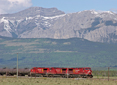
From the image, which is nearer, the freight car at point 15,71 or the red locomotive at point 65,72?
the red locomotive at point 65,72

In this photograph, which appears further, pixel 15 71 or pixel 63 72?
pixel 15 71

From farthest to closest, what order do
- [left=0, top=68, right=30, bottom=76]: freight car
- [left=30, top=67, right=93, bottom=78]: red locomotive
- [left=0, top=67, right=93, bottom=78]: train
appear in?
[left=0, top=68, right=30, bottom=76]: freight car
[left=0, top=67, right=93, bottom=78]: train
[left=30, top=67, right=93, bottom=78]: red locomotive

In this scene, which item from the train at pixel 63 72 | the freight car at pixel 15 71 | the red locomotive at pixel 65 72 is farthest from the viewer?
the freight car at pixel 15 71

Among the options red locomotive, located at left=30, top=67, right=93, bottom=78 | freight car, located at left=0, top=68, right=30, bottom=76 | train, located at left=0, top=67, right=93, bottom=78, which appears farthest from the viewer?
freight car, located at left=0, top=68, right=30, bottom=76

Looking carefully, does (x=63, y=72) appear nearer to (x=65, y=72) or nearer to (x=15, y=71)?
(x=65, y=72)

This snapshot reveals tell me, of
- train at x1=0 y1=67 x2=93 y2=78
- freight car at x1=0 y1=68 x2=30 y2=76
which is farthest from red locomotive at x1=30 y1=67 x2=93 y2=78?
freight car at x1=0 y1=68 x2=30 y2=76

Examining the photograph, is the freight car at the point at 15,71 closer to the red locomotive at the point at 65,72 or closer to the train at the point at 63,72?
the train at the point at 63,72

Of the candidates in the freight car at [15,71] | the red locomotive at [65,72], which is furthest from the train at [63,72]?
the freight car at [15,71]

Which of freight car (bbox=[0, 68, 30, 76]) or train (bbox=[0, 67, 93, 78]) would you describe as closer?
train (bbox=[0, 67, 93, 78])

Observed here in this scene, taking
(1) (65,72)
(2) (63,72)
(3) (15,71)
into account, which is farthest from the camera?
(3) (15,71)

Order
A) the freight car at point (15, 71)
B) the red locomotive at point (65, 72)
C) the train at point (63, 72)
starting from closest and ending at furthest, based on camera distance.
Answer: the red locomotive at point (65, 72)
the train at point (63, 72)
the freight car at point (15, 71)

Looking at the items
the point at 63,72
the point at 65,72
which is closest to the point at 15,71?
the point at 63,72

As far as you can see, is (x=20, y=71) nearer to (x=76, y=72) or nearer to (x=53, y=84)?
(x=76, y=72)

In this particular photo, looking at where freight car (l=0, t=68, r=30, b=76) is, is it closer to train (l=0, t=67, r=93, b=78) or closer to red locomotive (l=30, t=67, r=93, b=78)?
train (l=0, t=67, r=93, b=78)
